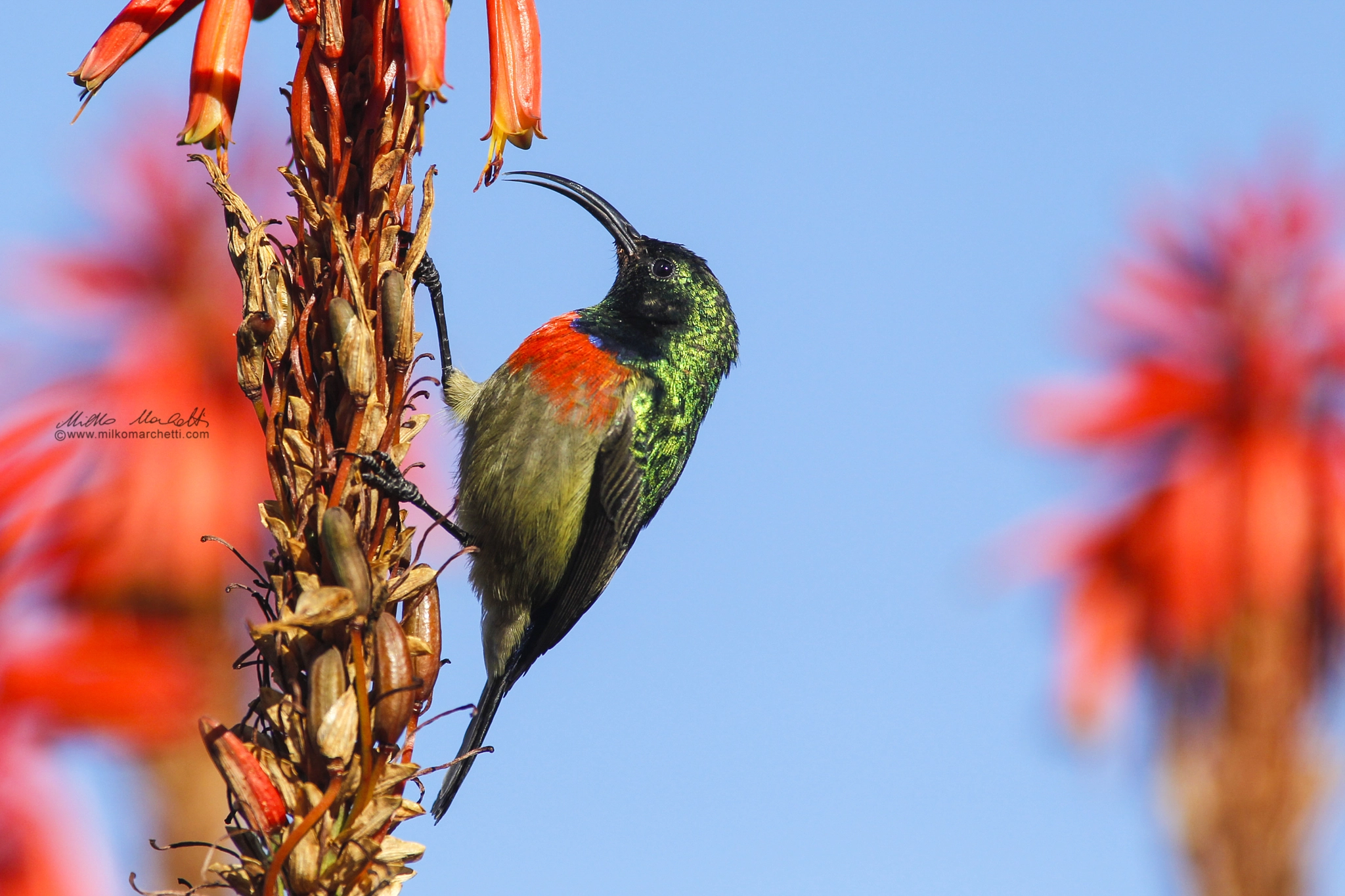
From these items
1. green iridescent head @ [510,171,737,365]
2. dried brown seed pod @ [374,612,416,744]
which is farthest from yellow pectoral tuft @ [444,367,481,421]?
dried brown seed pod @ [374,612,416,744]

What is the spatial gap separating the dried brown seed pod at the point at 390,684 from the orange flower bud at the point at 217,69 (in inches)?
39.2

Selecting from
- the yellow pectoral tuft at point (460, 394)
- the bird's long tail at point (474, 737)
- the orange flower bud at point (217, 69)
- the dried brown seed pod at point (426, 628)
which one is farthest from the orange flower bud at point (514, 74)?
the yellow pectoral tuft at point (460, 394)

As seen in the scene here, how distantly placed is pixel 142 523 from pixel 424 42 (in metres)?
4.65

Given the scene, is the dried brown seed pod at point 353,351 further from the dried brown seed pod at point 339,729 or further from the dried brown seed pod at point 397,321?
the dried brown seed pod at point 339,729

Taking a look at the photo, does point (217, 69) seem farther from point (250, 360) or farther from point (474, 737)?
point (474, 737)

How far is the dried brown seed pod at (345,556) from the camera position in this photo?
2.19m

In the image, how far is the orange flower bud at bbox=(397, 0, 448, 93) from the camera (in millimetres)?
2467

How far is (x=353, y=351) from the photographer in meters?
2.29

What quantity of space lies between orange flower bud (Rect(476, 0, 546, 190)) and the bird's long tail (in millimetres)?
2041

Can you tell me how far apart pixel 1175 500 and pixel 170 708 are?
19.1 ft

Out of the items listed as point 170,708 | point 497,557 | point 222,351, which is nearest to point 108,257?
point 222,351

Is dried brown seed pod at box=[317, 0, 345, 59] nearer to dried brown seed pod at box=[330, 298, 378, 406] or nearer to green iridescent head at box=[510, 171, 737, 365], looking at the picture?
dried brown seed pod at box=[330, 298, 378, 406]

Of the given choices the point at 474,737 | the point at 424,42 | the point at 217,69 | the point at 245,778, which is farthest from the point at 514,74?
the point at 474,737

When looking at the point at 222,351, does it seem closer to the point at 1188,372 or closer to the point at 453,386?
the point at 453,386
